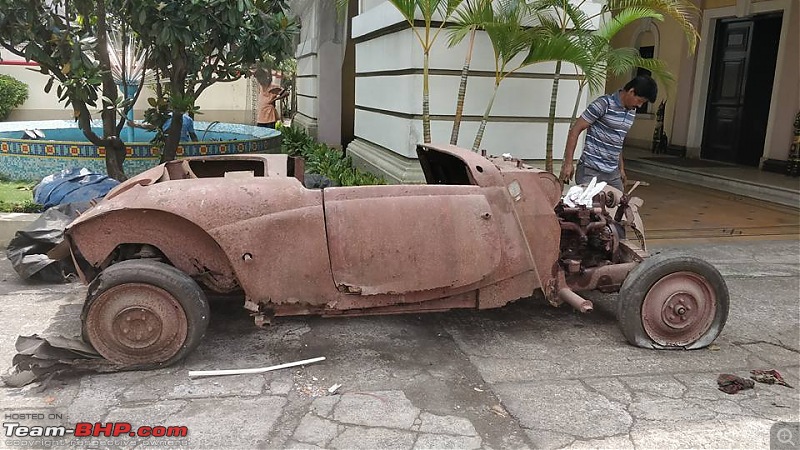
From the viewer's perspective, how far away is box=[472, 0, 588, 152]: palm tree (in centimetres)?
621

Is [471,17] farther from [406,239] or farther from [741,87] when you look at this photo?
[741,87]

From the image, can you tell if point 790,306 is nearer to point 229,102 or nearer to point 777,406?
point 777,406

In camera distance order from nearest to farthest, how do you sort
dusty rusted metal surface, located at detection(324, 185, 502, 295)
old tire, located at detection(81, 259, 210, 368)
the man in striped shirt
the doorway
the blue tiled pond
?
1. old tire, located at detection(81, 259, 210, 368)
2. dusty rusted metal surface, located at detection(324, 185, 502, 295)
3. the man in striped shirt
4. the blue tiled pond
5. the doorway

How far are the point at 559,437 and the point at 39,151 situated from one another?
7.76m

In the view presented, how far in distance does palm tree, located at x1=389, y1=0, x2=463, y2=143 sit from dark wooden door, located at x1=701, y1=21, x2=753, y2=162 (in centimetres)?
818

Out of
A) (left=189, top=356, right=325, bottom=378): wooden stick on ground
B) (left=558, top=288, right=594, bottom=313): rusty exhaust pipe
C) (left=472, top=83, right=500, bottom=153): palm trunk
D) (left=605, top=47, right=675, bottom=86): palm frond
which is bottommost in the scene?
(left=189, top=356, right=325, bottom=378): wooden stick on ground

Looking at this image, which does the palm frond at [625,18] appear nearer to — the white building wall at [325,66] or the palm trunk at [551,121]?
the palm trunk at [551,121]

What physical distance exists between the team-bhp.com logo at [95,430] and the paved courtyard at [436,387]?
4 cm

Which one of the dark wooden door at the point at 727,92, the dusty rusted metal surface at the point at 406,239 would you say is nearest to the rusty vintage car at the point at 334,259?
the dusty rusted metal surface at the point at 406,239

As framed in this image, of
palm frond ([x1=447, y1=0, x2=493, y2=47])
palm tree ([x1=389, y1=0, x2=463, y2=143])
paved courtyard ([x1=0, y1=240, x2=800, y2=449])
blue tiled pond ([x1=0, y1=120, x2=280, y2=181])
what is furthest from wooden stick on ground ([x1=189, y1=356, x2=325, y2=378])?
blue tiled pond ([x1=0, y1=120, x2=280, y2=181])

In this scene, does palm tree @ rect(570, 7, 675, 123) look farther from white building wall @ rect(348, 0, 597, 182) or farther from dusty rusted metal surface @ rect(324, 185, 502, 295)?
dusty rusted metal surface @ rect(324, 185, 502, 295)

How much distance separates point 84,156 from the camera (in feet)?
27.5

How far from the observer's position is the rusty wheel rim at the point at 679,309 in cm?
409

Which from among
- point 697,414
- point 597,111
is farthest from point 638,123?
point 697,414
